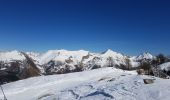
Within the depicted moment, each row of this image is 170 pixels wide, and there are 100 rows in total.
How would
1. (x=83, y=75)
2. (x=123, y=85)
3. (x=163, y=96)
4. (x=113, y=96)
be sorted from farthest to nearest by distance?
(x=83, y=75), (x=123, y=85), (x=113, y=96), (x=163, y=96)

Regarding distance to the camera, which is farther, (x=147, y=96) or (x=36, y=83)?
(x=36, y=83)

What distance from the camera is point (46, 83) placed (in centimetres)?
3706

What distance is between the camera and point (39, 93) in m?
32.0

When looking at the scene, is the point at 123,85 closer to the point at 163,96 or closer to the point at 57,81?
the point at 163,96

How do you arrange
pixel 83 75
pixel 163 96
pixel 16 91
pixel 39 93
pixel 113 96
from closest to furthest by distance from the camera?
pixel 163 96 → pixel 113 96 → pixel 39 93 → pixel 16 91 → pixel 83 75

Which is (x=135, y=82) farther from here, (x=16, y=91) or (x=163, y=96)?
(x=16, y=91)

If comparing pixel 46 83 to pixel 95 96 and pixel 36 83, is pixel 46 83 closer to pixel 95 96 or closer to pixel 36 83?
pixel 36 83

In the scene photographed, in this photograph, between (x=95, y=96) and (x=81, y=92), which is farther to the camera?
(x=81, y=92)

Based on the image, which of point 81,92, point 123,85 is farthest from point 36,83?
point 123,85

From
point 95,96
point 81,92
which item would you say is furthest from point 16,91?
point 95,96

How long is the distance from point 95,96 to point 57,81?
1699 centimetres

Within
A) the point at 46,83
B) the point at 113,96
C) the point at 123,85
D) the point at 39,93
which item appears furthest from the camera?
the point at 46,83

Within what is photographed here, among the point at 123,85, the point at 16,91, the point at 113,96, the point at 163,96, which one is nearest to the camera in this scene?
the point at 163,96

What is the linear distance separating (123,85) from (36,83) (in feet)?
59.1
